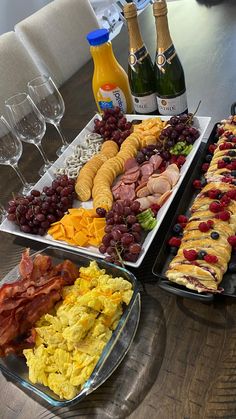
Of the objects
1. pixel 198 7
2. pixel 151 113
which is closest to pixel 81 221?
pixel 151 113

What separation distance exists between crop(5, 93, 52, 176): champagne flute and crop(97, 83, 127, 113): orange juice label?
254 mm

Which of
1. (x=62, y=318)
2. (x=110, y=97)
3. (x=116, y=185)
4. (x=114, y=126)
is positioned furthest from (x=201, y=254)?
(x=110, y=97)

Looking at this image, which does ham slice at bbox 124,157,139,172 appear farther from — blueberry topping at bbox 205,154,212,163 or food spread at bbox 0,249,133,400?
food spread at bbox 0,249,133,400

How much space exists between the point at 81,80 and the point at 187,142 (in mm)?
866

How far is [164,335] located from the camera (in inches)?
29.3

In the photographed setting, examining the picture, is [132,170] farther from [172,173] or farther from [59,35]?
[59,35]

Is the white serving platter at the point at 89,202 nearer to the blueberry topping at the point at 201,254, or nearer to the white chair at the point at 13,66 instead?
the blueberry topping at the point at 201,254

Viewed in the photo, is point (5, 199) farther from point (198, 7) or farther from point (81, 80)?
point (198, 7)

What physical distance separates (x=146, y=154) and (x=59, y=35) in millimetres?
1179

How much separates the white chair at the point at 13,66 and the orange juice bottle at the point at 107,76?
24.9 inches

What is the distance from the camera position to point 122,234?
886 millimetres

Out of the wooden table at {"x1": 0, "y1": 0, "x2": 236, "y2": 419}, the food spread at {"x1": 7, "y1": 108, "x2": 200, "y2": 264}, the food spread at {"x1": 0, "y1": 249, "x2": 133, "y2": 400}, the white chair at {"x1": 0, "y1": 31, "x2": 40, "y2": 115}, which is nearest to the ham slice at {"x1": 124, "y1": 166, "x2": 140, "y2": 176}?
the food spread at {"x1": 7, "y1": 108, "x2": 200, "y2": 264}

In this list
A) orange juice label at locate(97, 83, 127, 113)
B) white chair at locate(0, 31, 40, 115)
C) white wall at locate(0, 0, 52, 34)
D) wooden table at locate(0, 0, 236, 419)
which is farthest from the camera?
white wall at locate(0, 0, 52, 34)

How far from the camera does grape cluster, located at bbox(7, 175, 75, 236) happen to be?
3.42 feet
